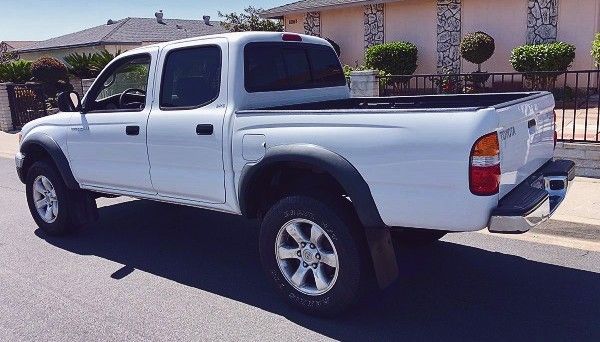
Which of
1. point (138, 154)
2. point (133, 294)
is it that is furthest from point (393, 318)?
point (138, 154)

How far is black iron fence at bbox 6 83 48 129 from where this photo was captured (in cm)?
1680

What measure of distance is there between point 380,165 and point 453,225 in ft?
1.82

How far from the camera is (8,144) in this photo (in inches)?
565

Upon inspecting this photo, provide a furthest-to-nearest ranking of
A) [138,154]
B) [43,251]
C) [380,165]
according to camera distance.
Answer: [43,251]
[138,154]
[380,165]

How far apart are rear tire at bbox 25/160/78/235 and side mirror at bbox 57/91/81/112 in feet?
2.24

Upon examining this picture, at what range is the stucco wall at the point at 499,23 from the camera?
15.2m

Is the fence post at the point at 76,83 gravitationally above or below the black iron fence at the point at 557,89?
above

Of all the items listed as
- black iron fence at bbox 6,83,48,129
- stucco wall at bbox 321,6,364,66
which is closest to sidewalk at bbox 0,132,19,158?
black iron fence at bbox 6,83,48,129

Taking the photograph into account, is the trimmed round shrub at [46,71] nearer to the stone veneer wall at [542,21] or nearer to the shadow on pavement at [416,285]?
the shadow on pavement at [416,285]

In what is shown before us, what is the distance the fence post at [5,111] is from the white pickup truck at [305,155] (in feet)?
42.1

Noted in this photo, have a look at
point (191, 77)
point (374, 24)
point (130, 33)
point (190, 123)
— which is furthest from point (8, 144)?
point (130, 33)

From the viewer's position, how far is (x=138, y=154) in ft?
15.9

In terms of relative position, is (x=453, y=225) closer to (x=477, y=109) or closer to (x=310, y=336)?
(x=477, y=109)

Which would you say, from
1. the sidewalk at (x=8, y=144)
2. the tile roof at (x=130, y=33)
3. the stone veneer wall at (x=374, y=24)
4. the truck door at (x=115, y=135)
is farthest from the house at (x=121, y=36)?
the truck door at (x=115, y=135)
